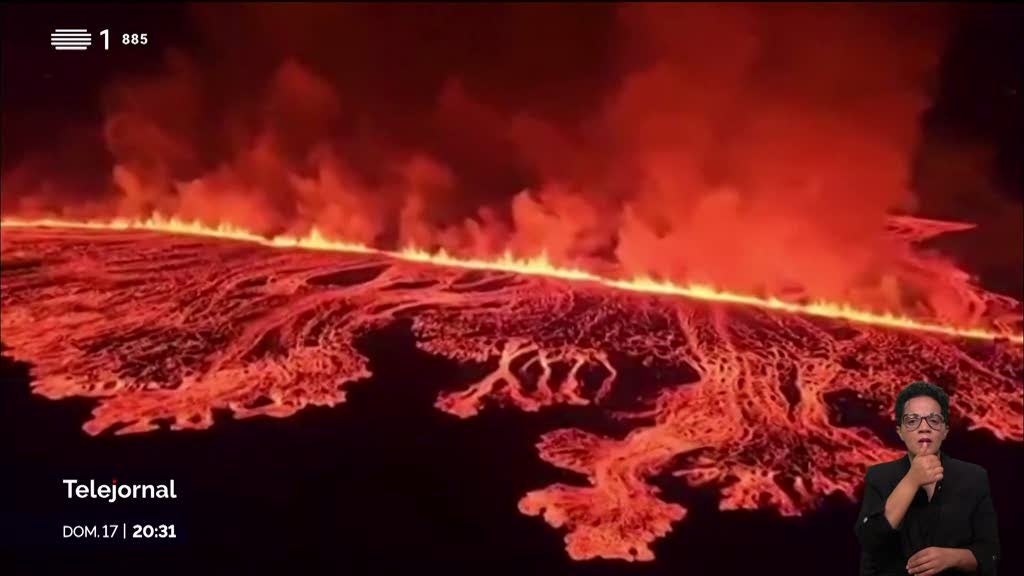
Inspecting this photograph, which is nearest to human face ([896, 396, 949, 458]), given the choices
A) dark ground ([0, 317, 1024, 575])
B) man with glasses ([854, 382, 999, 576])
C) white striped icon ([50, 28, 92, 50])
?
man with glasses ([854, 382, 999, 576])

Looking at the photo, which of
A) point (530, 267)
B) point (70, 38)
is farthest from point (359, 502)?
point (70, 38)

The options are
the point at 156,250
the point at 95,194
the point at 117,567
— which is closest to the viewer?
the point at 117,567

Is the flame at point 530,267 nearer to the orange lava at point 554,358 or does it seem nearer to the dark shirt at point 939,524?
the orange lava at point 554,358

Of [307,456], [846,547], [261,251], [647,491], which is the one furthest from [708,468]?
[261,251]

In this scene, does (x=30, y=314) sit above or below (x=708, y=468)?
above

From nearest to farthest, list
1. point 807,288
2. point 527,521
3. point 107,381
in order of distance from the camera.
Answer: point 527,521 < point 107,381 < point 807,288

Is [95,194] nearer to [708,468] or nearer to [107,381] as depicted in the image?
[107,381]

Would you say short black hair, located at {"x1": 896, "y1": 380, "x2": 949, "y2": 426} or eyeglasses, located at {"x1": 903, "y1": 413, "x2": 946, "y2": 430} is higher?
short black hair, located at {"x1": 896, "y1": 380, "x2": 949, "y2": 426}

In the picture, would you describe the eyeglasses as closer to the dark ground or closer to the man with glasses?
the man with glasses
